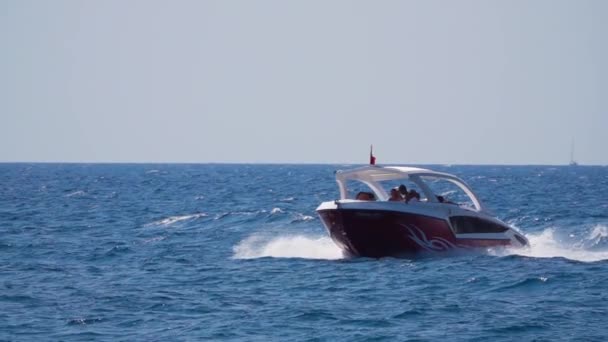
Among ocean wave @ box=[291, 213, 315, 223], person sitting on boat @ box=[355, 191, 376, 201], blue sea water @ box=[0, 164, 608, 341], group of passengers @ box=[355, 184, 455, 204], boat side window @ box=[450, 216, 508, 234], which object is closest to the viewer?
blue sea water @ box=[0, 164, 608, 341]

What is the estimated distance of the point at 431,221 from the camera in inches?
1065

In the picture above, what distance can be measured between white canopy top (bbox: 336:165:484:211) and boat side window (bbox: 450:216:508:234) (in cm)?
60

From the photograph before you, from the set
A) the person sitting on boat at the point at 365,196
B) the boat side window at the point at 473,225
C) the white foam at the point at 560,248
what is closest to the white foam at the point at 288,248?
the person sitting on boat at the point at 365,196

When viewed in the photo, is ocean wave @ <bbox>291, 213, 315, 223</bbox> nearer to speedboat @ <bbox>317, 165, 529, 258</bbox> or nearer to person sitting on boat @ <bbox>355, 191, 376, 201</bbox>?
speedboat @ <bbox>317, 165, 529, 258</bbox>

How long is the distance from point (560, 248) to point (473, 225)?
17.7ft

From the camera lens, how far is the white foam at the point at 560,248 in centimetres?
2923

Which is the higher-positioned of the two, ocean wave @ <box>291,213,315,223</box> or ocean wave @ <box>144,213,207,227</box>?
ocean wave @ <box>291,213,315,223</box>

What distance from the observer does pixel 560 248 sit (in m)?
32.4

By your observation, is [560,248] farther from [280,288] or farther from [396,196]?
[280,288]

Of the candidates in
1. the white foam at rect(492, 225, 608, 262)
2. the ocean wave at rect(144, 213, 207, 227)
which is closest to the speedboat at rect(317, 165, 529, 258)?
the white foam at rect(492, 225, 608, 262)

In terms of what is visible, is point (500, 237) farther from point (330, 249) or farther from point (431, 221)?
point (330, 249)

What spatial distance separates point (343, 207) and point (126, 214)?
24.4 metres

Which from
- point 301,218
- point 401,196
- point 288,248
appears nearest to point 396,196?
point 401,196

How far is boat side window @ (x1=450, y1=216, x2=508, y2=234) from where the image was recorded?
1088 inches
